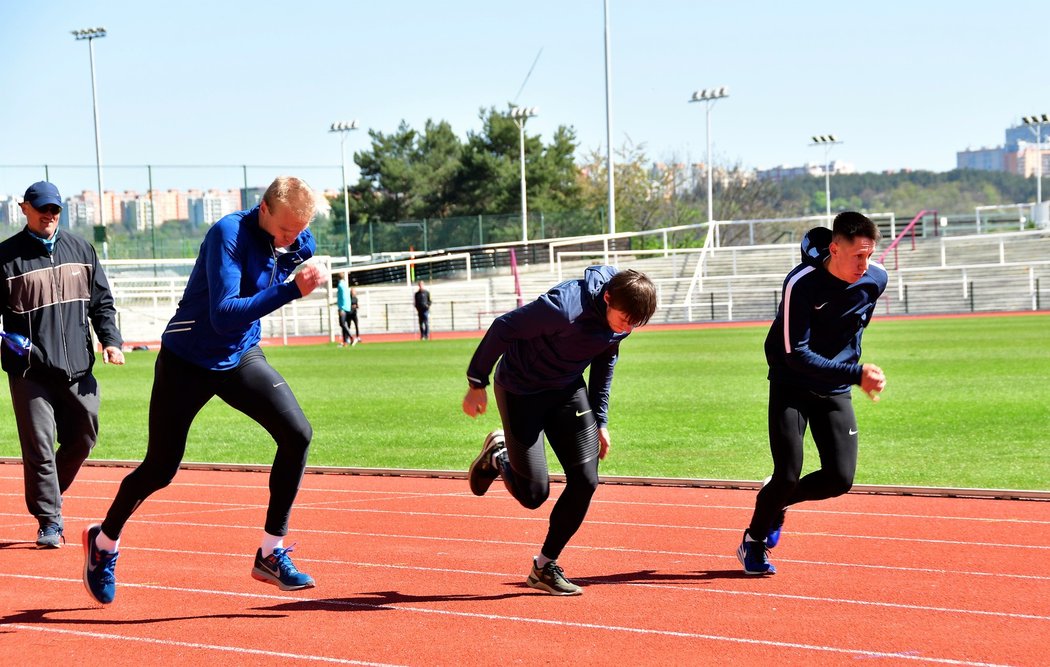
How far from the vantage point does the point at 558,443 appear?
6188 mm

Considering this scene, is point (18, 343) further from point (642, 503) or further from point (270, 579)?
point (642, 503)

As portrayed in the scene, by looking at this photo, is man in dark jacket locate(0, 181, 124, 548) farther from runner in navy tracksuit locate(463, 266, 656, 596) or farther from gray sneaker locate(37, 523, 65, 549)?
runner in navy tracksuit locate(463, 266, 656, 596)

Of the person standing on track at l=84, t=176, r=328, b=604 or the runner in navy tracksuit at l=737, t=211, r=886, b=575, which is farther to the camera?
the runner in navy tracksuit at l=737, t=211, r=886, b=575

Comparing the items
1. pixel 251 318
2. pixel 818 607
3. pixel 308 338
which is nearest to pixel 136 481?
pixel 251 318

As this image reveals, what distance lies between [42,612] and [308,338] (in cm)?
3479

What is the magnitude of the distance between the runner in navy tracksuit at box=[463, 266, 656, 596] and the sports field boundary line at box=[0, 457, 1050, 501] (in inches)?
93.2

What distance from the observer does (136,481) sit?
593cm

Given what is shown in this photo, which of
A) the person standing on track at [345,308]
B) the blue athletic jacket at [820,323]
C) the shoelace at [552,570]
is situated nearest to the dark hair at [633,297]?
the blue athletic jacket at [820,323]

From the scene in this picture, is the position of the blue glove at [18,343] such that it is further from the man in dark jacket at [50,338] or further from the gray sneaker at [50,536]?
the gray sneaker at [50,536]

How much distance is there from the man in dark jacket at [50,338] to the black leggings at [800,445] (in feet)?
12.4

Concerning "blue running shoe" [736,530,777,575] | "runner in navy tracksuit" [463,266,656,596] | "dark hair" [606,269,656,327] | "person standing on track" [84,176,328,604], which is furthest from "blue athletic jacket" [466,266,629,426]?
"blue running shoe" [736,530,777,575]

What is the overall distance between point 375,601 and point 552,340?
150 centimetres

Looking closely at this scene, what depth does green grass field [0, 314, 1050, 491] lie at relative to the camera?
10883 mm

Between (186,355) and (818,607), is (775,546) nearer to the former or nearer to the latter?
(818,607)
